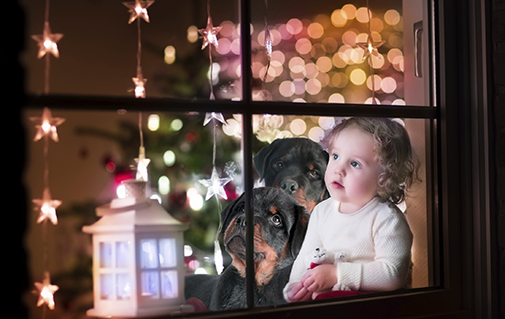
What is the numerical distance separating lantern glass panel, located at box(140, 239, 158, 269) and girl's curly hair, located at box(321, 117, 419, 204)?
0.61 m

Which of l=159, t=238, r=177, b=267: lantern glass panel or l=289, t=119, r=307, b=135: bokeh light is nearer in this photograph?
l=159, t=238, r=177, b=267: lantern glass panel

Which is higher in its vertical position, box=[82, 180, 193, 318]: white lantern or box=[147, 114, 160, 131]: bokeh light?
box=[147, 114, 160, 131]: bokeh light

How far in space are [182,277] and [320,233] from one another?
1.48 ft

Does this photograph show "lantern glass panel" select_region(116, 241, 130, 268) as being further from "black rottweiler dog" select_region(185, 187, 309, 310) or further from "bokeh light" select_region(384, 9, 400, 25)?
"bokeh light" select_region(384, 9, 400, 25)

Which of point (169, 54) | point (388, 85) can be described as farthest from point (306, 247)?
point (169, 54)

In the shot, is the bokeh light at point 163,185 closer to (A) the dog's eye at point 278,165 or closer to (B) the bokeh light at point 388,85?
(A) the dog's eye at point 278,165

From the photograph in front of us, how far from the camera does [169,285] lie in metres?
1.15

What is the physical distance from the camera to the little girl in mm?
1334

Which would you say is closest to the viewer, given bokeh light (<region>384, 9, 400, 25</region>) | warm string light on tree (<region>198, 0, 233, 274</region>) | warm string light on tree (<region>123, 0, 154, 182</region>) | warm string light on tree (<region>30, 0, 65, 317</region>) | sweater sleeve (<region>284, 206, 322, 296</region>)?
warm string light on tree (<region>30, 0, 65, 317</region>)

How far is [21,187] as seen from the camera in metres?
0.99

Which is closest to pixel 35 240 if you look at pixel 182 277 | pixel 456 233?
pixel 182 277

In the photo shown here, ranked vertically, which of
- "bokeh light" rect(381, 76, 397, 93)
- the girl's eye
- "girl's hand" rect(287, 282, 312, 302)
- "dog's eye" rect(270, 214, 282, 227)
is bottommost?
"girl's hand" rect(287, 282, 312, 302)

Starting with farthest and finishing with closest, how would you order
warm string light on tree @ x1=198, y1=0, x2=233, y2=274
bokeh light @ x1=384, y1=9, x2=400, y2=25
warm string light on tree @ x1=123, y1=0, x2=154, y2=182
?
bokeh light @ x1=384, y1=9, x2=400, y2=25
warm string light on tree @ x1=198, y1=0, x2=233, y2=274
warm string light on tree @ x1=123, y1=0, x2=154, y2=182

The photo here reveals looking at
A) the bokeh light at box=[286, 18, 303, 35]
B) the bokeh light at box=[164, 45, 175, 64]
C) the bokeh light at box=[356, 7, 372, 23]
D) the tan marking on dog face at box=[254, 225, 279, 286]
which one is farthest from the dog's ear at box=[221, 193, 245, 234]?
the bokeh light at box=[356, 7, 372, 23]
